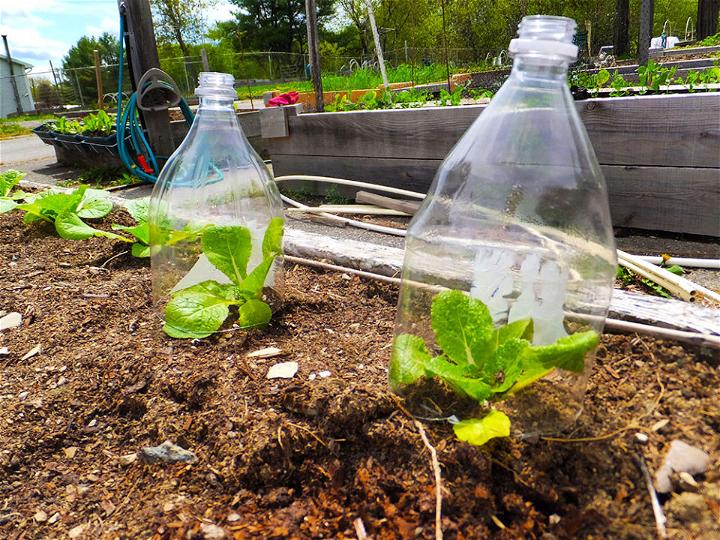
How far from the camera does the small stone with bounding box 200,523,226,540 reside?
83cm

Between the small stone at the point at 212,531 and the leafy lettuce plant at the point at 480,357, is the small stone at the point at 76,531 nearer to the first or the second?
the small stone at the point at 212,531

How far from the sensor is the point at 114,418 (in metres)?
1.20

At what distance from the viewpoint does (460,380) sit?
89cm

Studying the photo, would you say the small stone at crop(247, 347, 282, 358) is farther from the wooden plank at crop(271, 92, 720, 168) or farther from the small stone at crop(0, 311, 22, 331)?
the wooden plank at crop(271, 92, 720, 168)

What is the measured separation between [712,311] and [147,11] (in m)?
4.73

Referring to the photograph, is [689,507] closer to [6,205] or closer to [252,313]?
[252,313]

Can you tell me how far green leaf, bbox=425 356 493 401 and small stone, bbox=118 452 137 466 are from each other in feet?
2.03

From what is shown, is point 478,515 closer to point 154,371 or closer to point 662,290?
point 154,371

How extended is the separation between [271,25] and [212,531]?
3734cm

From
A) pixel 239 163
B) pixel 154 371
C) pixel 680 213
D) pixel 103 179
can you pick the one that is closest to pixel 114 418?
pixel 154 371

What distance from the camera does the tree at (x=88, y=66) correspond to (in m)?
24.1

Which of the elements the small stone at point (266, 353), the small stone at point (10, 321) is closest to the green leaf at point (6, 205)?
the small stone at point (10, 321)

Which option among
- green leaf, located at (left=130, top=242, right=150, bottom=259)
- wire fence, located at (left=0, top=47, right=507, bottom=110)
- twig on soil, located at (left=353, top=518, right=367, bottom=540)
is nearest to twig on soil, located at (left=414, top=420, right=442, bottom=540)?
twig on soil, located at (left=353, top=518, right=367, bottom=540)

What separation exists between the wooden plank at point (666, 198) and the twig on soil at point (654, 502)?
2057 mm
